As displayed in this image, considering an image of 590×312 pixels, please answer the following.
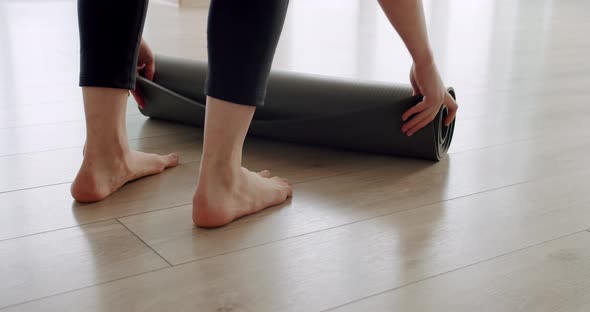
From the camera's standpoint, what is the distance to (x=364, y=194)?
5.09 ft

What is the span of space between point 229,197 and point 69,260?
0.30m

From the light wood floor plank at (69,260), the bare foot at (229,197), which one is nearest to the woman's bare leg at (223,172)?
the bare foot at (229,197)

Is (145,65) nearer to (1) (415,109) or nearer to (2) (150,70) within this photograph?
(2) (150,70)

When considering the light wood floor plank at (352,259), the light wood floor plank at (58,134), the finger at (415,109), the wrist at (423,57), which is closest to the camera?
the light wood floor plank at (352,259)

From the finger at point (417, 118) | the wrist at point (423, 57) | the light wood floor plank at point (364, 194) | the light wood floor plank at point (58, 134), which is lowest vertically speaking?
the light wood floor plank at point (58, 134)

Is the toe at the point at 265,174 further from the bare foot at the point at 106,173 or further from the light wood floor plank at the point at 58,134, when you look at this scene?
the light wood floor plank at the point at 58,134

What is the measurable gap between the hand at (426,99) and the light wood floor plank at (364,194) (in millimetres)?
106

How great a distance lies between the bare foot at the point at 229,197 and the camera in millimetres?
1339

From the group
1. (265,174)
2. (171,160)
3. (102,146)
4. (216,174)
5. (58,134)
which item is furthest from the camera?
(58,134)

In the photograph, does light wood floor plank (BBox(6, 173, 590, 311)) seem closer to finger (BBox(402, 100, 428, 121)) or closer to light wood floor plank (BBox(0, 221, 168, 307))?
light wood floor plank (BBox(0, 221, 168, 307))

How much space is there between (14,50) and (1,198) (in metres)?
2.01

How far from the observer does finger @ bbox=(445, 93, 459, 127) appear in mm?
1706

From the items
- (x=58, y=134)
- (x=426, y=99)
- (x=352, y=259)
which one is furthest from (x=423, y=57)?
(x=58, y=134)

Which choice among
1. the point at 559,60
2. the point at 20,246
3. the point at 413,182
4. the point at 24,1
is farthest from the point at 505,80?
the point at 24,1
